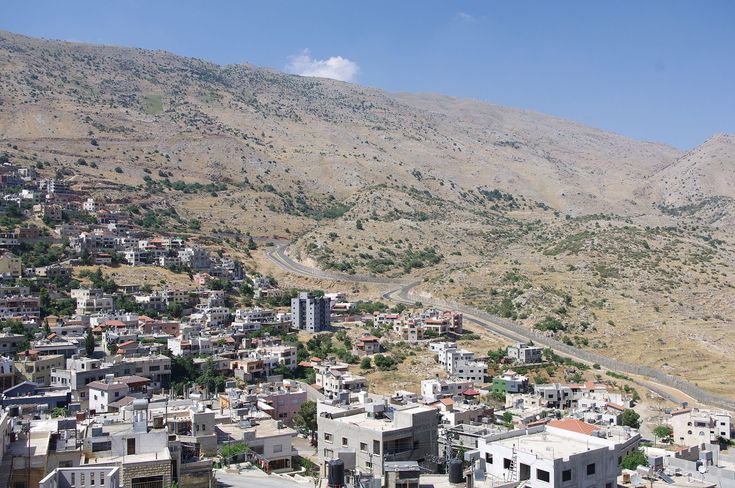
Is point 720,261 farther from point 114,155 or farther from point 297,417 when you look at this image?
point 114,155

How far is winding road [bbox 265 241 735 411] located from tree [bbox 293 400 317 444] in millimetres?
24685

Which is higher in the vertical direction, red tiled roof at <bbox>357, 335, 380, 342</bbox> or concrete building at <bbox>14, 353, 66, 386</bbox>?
concrete building at <bbox>14, 353, 66, 386</bbox>

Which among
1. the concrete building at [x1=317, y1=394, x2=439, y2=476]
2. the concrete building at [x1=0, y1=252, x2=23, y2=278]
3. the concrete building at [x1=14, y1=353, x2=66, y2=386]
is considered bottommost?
the concrete building at [x1=14, y1=353, x2=66, y2=386]

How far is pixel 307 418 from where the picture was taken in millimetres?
36312

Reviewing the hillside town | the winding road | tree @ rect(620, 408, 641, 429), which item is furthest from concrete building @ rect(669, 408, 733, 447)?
the winding road

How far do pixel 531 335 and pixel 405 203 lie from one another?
2204 inches

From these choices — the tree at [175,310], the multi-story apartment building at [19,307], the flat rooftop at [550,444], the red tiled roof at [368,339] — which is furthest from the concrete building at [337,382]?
the flat rooftop at [550,444]

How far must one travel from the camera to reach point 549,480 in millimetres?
16969

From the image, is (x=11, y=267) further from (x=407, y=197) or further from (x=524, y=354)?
(x=407, y=197)

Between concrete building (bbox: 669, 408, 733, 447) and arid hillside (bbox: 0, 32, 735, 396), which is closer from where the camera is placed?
concrete building (bbox: 669, 408, 733, 447)

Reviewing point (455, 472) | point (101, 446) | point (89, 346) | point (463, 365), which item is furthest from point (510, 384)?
point (101, 446)

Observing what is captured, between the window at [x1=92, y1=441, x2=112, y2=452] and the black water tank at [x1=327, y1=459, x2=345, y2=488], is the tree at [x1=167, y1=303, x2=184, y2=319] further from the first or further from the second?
the black water tank at [x1=327, y1=459, x2=345, y2=488]

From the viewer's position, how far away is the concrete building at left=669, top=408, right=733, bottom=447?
40.8 meters

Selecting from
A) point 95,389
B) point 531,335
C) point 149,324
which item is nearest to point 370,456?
point 95,389
